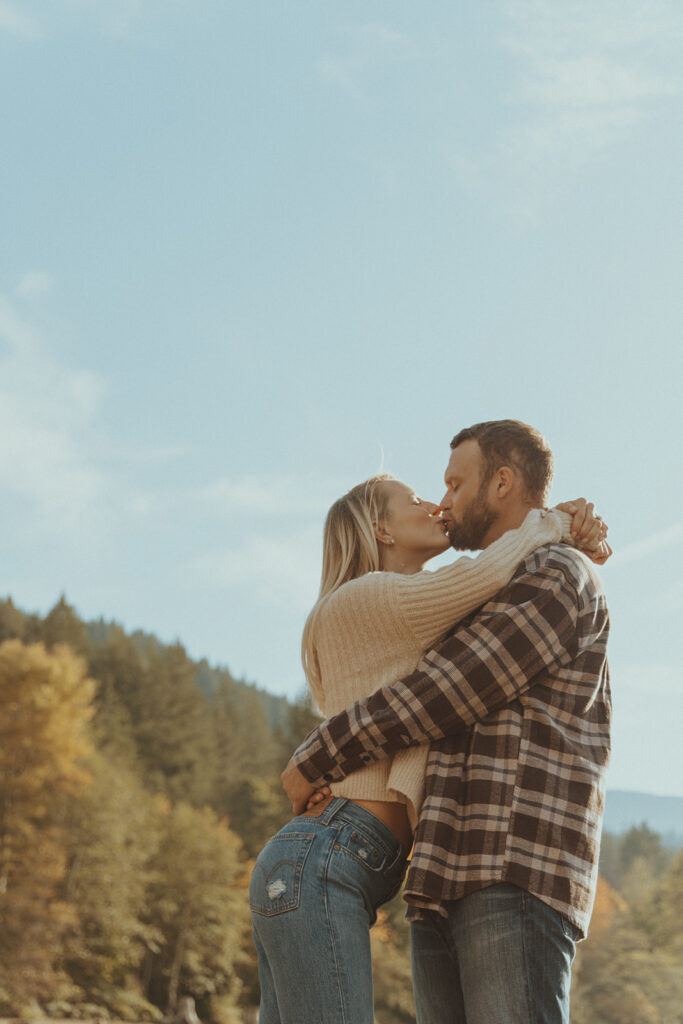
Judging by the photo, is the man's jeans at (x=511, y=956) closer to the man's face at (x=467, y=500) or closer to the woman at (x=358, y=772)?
the woman at (x=358, y=772)

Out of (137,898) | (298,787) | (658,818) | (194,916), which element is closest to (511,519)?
(298,787)

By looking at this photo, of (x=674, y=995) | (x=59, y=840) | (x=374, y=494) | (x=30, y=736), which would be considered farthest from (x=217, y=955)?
(x=374, y=494)

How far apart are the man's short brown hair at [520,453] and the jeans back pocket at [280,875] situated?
1.18 m

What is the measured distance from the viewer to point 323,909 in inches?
87.7

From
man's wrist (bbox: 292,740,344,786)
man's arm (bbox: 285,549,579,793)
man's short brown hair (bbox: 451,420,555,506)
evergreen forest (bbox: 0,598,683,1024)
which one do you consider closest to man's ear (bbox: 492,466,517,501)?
man's short brown hair (bbox: 451,420,555,506)

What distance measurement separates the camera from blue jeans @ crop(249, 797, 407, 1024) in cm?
222

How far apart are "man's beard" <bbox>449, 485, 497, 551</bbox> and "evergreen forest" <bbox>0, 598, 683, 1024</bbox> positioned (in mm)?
28741

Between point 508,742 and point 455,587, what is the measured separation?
1.34 feet

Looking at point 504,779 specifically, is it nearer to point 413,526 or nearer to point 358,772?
point 358,772

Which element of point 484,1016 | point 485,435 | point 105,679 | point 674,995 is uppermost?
point 105,679

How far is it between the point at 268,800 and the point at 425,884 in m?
41.9

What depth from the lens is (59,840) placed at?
3120 cm

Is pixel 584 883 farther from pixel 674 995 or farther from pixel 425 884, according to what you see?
pixel 674 995

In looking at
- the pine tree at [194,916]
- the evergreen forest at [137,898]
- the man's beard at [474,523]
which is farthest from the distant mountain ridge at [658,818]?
the man's beard at [474,523]
